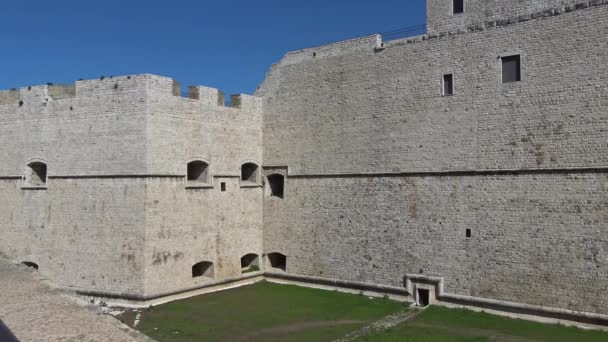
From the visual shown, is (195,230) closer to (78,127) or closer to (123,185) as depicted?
(123,185)

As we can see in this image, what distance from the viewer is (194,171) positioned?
17.0 m

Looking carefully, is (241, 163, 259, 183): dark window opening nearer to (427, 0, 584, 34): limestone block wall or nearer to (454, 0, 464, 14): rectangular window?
(427, 0, 584, 34): limestone block wall

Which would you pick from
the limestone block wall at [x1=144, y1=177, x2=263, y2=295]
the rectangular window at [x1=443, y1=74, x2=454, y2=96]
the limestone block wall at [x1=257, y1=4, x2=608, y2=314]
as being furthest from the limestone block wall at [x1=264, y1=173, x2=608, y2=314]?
the rectangular window at [x1=443, y1=74, x2=454, y2=96]

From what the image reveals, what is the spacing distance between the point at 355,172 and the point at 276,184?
3576mm

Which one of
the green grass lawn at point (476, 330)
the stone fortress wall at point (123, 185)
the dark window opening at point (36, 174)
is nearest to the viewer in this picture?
the green grass lawn at point (476, 330)

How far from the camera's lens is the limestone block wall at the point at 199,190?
50.2 feet

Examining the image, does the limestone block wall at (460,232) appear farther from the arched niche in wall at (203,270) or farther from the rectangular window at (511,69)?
the rectangular window at (511,69)

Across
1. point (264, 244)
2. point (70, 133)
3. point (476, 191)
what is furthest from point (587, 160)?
point (70, 133)

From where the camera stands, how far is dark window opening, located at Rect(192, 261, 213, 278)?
1692cm

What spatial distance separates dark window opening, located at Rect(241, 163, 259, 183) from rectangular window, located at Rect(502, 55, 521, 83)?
8582 mm

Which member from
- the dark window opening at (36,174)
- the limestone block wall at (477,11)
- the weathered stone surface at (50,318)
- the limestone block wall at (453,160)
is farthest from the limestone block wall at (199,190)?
the limestone block wall at (477,11)

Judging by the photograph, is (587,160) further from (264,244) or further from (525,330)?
(264,244)

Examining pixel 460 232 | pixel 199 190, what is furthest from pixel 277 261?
pixel 460 232

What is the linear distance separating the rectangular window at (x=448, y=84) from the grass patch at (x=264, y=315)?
19.6 feet
